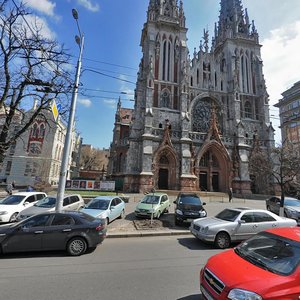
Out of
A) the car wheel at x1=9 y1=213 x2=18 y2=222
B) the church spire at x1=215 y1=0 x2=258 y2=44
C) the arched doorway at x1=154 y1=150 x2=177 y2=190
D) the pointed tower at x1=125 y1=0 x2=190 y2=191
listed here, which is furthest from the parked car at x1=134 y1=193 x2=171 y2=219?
the church spire at x1=215 y1=0 x2=258 y2=44

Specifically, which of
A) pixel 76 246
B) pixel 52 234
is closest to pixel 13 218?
pixel 52 234

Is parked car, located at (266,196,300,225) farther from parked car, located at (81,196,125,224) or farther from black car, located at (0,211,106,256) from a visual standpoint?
black car, located at (0,211,106,256)

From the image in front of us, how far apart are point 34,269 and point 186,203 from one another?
9661mm

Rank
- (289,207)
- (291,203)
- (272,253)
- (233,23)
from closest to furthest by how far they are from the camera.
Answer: (272,253)
(289,207)
(291,203)
(233,23)

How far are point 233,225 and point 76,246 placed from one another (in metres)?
6.14

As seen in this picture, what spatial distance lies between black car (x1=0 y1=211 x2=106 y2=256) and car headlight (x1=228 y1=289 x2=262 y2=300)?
5453mm

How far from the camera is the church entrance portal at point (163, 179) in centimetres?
3234

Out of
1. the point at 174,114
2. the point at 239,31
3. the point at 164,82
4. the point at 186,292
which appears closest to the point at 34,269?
the point at 186,292

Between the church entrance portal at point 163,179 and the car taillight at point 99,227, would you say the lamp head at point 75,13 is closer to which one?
the car taillight at point 99,227

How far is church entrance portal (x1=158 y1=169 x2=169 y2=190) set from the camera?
106ft

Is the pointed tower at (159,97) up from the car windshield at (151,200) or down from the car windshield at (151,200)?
up

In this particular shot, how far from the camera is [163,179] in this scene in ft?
107

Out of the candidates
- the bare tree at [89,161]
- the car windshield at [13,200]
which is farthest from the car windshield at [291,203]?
the bare tree at [89,161]

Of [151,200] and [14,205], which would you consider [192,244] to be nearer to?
[151,200]
